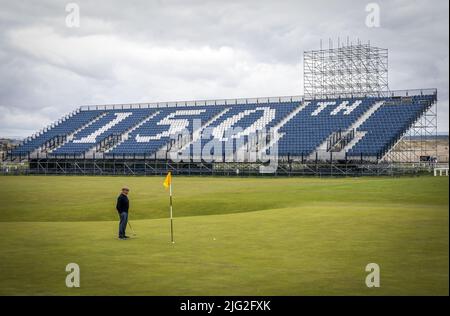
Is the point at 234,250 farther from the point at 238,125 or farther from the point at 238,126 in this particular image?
the point at 238,125

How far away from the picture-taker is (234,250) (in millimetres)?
17562

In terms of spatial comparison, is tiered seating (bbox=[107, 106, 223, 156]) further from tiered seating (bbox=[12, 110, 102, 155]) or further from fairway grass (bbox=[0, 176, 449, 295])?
fairway grass (bbox=[0, 176, 449, 295])

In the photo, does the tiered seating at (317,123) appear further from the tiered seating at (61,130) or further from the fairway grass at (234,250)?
the tiered seating at (61,130)

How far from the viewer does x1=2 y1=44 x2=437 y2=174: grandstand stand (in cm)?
6538

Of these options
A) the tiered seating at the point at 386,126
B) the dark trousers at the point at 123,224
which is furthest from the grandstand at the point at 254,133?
the dark trousers at the point at 123,224

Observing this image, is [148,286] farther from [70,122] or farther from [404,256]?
[70,122]

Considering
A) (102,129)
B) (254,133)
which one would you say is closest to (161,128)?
(102,129)

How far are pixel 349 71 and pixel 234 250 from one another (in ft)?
234

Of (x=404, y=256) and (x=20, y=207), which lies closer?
(x=404, y=256)

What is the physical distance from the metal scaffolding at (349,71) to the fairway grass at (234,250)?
51.5m
